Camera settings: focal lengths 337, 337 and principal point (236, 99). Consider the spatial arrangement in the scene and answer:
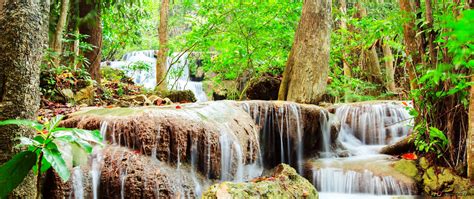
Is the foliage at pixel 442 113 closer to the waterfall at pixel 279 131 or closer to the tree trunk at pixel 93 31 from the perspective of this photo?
the waterfall at pixel 279 131

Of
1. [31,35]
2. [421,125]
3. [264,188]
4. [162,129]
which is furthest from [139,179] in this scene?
[421,125]

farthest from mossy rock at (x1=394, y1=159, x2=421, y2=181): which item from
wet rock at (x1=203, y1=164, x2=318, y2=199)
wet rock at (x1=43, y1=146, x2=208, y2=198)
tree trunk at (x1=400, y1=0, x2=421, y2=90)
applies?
wet rock at (x1=43, y1=146, x2=208, y2=198)

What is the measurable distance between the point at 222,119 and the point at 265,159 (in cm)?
203

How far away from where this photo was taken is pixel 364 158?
6.46 m

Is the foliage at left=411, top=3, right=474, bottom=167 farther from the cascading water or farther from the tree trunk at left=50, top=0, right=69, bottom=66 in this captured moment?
the tree trunk at left=50, top=0, right=69, bottom=66

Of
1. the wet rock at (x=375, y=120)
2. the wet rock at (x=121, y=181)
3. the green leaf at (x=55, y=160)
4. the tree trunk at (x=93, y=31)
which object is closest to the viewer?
the green leaf at (x=55, y=160)

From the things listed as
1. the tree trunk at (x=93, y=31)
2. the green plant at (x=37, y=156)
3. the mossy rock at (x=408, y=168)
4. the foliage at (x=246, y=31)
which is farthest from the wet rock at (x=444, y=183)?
the tree trunk at (x=93, y=31)

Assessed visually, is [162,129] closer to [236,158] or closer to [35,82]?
[236,158]

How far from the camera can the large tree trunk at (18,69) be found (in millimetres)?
2324

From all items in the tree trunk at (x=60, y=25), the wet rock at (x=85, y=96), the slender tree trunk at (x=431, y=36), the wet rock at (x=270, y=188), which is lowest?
the wet rock at (x=270, y=188)

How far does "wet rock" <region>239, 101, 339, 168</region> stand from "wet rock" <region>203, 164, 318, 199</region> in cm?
239

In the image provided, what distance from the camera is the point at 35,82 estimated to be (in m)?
2.51

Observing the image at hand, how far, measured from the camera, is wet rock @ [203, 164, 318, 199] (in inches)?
119

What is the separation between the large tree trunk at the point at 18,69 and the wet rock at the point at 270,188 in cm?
148
